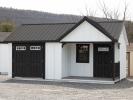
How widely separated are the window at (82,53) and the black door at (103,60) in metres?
0.77

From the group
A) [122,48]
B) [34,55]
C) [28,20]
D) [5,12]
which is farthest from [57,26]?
[5,12]

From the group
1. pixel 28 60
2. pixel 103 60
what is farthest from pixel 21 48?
pixel 103 60

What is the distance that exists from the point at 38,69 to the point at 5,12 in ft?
165

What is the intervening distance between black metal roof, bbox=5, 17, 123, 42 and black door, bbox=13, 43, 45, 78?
541 mm

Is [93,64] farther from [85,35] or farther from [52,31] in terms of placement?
[52,31]

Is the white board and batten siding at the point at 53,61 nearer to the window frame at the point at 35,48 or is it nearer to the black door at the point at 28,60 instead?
the black door at the point at 28,60

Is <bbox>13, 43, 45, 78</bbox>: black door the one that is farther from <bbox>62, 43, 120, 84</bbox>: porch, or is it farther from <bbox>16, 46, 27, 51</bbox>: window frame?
<bbox>62, 43, 120, 84</bbox>: porch

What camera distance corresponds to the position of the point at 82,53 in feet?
89.5

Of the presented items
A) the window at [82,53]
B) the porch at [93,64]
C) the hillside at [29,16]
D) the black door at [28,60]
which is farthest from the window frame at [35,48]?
the hillside at [29,16]

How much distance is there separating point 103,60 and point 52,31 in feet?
13.1

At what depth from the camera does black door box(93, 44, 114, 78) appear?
84.7 ft

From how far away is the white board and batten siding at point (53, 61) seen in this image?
1017 inches

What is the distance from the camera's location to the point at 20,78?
88.3 ft

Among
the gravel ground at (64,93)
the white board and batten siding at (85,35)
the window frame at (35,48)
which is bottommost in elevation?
the gravel ground at (64,93)
